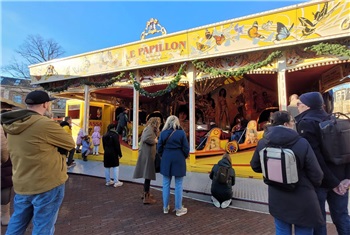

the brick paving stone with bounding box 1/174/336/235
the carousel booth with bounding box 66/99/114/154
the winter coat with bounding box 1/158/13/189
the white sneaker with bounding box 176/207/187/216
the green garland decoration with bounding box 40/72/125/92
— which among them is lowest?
the brick paving stone with bounding box 1/174/336/235

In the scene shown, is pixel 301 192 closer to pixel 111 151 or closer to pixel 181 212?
pixel 181 212

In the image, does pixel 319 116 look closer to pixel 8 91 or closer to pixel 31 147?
pixel 31 147

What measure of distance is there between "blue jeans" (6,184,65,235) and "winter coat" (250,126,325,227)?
2183mm

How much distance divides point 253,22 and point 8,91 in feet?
105

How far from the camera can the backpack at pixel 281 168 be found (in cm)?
205

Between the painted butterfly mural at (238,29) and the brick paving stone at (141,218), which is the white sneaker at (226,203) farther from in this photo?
the painted butterfly mural at (238,29)

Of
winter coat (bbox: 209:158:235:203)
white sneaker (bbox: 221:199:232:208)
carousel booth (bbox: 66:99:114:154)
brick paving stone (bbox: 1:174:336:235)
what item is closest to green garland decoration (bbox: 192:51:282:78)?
winter coat (bbox: 209:158:235:203)

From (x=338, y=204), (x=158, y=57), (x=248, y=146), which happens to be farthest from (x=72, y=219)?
(x=158, y=57)

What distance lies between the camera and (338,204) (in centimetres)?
250

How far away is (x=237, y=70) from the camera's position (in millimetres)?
7051

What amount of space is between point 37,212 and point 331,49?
6798mm

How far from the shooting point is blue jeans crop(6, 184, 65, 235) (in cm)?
224

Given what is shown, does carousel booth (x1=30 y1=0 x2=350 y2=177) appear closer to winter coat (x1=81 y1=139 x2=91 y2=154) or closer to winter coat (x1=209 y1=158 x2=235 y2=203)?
winter coat (x1=81 y1=139 x2=91 y2=154)

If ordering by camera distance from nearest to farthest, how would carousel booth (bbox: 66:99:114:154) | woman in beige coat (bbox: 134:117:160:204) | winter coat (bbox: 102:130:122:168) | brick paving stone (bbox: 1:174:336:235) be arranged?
brick paving stone (bbox: 1:174:336:235) < woman in beige coat (bbox: 134:117:160:204) < winter coat (bbox: 102:130:122:168) < carousel booth (bbox: 66:99:114:154)
